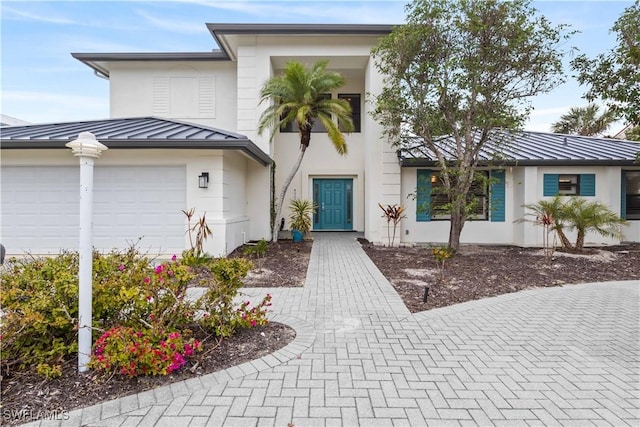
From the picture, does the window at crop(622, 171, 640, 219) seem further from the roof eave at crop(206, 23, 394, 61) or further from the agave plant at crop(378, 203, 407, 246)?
the roof eave at crop(206, 23, 394, 61)

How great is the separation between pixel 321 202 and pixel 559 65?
30.2 feet

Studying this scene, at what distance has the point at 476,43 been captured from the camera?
348 inches

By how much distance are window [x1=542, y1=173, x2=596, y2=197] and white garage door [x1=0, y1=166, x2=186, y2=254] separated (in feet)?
37.2

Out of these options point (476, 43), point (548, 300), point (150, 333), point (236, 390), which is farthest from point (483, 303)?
point (476, 43)

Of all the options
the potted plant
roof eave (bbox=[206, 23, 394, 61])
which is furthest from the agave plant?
roof eave (bbox=[206, 23, 394, 61])

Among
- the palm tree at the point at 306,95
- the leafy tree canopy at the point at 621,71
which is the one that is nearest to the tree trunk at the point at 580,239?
the leafy tree canopy at the point at 621,71

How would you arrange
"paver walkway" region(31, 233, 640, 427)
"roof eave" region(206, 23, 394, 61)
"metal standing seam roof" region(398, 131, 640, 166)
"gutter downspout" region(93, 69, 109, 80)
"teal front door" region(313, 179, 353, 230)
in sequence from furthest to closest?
"teal front door" region(313, 179, 353, 230) < "gutter downspout" region(93, 69, 109, 80) < "roof eave" region(206, 23, 394, 61) < "metal standing seam roof" region(398, 131, 640, 166) < "paver walkway" region(31, 233, 640, 427)

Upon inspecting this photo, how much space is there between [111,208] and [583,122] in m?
25.1

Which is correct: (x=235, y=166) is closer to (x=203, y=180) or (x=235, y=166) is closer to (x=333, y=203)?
(x=203, y=180)

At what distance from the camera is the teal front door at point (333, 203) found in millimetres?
14891

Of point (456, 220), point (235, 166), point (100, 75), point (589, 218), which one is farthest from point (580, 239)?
point (100, 75)

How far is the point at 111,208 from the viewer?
911cm

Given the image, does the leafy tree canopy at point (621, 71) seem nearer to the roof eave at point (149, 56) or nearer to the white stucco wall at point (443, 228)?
Answer: the white stucco wall at point (443, 228)

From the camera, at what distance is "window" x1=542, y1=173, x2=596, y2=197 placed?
11438mm
